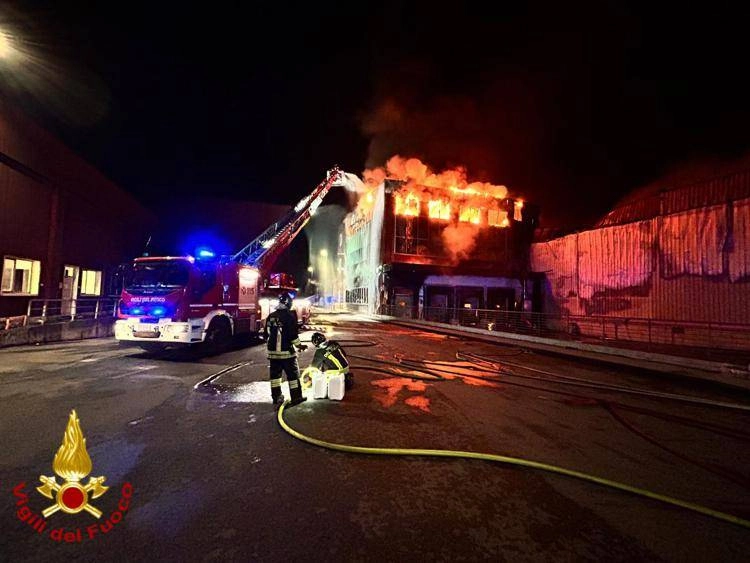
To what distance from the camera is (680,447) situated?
4172 mm

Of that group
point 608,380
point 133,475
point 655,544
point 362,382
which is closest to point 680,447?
point 655,544

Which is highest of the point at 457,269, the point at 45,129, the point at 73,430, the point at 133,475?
the point at 45,129

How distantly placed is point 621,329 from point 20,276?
85.6ft

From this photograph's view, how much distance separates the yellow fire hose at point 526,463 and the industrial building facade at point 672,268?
1116 cm

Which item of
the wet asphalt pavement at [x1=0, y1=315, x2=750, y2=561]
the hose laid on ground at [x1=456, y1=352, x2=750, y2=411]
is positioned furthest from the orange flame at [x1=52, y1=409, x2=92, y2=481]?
the hose laid on ground at [x1=456, y1=352, x2=750, y2=411]

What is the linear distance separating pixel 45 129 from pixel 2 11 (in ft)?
21.3

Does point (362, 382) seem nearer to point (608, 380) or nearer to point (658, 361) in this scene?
point (608, 380)

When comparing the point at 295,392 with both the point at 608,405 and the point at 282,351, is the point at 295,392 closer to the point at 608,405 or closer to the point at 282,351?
the point at 282,351

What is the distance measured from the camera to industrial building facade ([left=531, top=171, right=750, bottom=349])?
46.1 ft

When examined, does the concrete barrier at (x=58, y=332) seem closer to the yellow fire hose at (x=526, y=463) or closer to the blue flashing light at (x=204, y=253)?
the blue flashing light at (x=204, y=253)

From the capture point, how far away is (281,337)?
216 inches

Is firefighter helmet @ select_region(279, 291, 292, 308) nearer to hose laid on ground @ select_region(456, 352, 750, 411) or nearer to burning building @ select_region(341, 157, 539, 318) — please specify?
hose laid on ground @ select_region(456, 352, 750, 411)

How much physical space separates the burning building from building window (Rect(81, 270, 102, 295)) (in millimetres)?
18908

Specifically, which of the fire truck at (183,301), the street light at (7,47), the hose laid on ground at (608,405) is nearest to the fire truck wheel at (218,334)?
the fire truck at (183,301)
